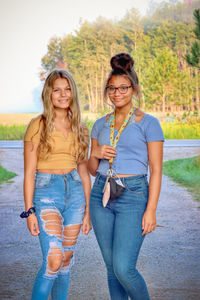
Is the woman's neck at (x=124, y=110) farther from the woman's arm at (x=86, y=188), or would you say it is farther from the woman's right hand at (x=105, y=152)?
the woman's arm at (x=86, y=188)

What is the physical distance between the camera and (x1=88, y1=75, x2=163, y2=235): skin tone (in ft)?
8.22

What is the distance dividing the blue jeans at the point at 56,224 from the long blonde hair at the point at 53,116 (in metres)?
0.14

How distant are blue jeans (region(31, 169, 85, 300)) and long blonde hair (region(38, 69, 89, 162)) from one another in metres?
0.14

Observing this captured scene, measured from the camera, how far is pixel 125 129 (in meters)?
2.57

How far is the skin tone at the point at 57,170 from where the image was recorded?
2.56m

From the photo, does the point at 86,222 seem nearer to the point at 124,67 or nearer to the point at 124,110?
the point at 124,110

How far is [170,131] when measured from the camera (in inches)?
683

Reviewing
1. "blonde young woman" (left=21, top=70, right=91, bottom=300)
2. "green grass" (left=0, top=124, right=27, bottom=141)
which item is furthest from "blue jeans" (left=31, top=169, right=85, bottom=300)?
"green grass" (left=0, top=124, right=27, bottom=141)

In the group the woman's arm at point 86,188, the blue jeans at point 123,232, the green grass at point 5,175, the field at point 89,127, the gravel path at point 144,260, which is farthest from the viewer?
the field at point 89,127

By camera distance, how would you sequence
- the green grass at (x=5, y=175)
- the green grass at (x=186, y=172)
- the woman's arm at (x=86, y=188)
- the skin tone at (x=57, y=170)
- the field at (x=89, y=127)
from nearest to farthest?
the skin tone at (x=57, y=170) < the woman's arm at (x=86, y=188) < the green grass at (x=186, y=172) < the green grass at (x=5, y=175) < the field at (x=89, y=127)

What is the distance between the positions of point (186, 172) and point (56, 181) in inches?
314

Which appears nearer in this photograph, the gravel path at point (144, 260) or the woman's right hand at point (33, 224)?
the woman's right hand at point (33, 224)

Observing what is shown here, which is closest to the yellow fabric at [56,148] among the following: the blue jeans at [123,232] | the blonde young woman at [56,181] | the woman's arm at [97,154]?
the blonde young woman at [56,181]

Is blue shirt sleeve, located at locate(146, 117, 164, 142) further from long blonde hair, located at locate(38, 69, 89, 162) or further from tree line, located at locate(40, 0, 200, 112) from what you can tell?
tree line, located at locate(40, 0, 200, 112)
